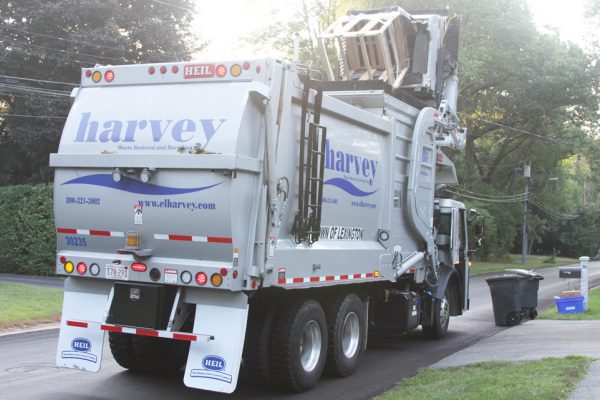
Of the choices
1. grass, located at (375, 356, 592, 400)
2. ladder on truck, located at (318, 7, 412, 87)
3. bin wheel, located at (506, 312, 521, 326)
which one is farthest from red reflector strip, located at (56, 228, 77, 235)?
bin wheel, located at (506, 312, 521, 326)

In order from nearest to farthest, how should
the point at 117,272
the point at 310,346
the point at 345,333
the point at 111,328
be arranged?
the point at 111,328 → the point at 117,272 → the point at 310,346 → the point at 345,333

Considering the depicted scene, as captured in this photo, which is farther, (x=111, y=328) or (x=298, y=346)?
(x=298, y=346)

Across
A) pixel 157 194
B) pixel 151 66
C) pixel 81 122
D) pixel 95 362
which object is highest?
pixel 151 66

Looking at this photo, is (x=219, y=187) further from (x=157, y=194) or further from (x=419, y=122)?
(x=419, y=122)

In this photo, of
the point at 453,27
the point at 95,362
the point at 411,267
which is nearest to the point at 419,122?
the point at 411,267

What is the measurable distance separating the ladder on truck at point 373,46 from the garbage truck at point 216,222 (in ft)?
6.46

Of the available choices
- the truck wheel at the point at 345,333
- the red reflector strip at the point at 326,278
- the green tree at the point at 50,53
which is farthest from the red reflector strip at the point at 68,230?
the green tree at the point at 50,53

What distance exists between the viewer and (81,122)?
6.97 meters

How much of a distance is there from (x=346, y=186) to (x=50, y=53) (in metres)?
21.9

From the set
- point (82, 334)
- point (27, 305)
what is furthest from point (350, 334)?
point (27, 305)

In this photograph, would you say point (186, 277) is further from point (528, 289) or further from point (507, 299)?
point (528, 289)

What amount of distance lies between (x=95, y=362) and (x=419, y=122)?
18.3ft

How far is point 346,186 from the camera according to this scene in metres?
7.91

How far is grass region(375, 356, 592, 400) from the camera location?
6.35 meters
